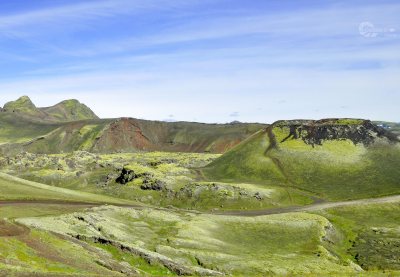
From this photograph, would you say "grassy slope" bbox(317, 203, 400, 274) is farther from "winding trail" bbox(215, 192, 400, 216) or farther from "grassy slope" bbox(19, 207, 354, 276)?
"grassy slope" bbox(19, 207, 354, 276)

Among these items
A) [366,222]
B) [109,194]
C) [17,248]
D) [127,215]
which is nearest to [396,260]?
[366,222]

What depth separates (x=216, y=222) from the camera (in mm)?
113750

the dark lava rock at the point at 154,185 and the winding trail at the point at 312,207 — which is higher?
the dark lava rock at the point at 154,185

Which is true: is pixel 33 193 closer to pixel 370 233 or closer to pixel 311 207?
pixel 311 207

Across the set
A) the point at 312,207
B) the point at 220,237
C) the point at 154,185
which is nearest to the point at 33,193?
the point at 154,185

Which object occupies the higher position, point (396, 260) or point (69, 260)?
point (69, 260)

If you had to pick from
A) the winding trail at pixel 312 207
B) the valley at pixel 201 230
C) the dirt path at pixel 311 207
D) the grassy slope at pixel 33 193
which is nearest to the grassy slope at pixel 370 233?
the valley at pixel 201 230

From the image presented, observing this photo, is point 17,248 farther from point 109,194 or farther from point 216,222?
point 109,194

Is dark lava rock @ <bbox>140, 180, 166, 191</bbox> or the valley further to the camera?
dark lava rock @ <bbox>140, 180, 166, 191</bbox>

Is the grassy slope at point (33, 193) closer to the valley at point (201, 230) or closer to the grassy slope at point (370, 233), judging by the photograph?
the valley at point (201, 230)

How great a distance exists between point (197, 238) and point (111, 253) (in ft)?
84.3

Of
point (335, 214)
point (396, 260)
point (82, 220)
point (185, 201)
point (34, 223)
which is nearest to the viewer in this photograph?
point (34, 223)

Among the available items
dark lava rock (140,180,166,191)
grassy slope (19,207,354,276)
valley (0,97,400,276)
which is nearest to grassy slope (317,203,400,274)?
valley (0,97,400,276)

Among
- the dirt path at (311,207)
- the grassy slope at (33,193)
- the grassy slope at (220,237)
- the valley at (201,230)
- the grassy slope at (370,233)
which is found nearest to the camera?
the valley at (201,230)
